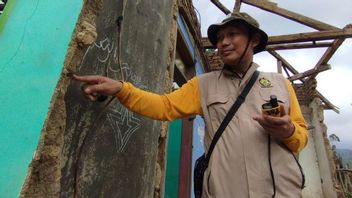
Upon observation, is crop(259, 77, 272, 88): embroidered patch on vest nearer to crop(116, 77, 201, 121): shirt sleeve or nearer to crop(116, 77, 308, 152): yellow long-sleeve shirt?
crop(116, 77, 308, 152): yellow long-sleeve shirt

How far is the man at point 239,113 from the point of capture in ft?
4.75

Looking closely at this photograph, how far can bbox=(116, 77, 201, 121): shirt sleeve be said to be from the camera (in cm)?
164

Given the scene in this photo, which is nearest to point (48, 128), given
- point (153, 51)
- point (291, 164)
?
point (291, 164)

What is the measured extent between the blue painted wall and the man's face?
→ 2.86 feet

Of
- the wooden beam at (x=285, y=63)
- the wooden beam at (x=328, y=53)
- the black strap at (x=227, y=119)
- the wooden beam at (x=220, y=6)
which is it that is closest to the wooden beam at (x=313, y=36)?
the wooden beam at (x=328, y=53)

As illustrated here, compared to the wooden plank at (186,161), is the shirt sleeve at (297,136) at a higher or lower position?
lower

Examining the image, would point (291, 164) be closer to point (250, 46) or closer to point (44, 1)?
point (250, 46)

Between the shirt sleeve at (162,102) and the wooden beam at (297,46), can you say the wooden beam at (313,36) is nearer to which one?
the wooden beam at (297,46)

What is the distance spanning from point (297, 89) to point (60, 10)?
337 inches

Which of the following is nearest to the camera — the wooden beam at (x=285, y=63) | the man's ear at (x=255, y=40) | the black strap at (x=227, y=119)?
the black strap at (x=227, y=119)

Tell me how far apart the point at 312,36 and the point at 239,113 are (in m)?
4.55

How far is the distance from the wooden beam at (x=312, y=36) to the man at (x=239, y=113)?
4.02 metres

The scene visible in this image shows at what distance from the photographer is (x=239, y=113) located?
5.29 ft

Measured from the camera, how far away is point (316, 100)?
28.8 ft
